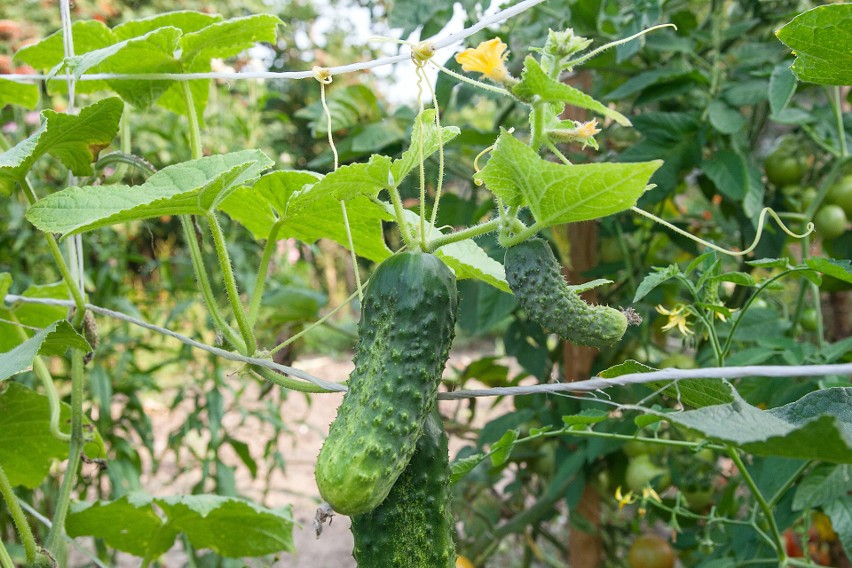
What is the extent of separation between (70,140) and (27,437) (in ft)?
1.61

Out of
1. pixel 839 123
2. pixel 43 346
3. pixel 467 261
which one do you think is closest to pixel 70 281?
pixel 43 346

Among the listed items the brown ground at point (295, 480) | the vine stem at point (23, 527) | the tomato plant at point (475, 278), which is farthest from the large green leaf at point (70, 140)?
the brown ground at point (295, 480)

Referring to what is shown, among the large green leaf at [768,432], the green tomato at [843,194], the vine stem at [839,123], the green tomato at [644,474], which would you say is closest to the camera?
the large green leaf at [768,432]

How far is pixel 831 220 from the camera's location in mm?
1289

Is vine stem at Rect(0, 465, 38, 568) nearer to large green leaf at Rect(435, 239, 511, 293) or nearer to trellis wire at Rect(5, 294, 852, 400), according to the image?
trellis wire at Rect(5, 294, 852, 400)

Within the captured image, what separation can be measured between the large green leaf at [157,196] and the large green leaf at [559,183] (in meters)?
0.19

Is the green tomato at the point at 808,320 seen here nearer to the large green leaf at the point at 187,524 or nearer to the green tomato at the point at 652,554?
the green tomato at the point at 652,554

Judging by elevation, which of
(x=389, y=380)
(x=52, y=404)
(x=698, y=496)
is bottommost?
(x=698, y=496)

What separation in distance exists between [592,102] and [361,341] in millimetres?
257

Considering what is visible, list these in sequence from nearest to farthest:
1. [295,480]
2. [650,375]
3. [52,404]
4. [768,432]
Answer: [768,432], [650,375], [52,404], [295,480]

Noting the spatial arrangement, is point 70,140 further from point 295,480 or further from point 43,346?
point 295,480

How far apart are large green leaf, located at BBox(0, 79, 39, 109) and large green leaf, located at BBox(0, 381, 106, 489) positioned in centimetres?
38

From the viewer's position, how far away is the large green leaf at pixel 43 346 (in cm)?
66

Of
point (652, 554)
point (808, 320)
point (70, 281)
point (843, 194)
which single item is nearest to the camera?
point (70, 281)
